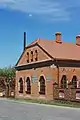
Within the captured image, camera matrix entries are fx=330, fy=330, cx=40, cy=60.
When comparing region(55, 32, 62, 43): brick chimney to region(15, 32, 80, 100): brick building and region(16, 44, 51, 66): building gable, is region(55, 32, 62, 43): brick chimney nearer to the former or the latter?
region(15, 32, 80, 100): brick building

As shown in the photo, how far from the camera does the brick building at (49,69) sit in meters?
40.3

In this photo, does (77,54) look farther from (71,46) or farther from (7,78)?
(7,78)

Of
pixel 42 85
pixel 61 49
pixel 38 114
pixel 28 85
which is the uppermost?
pixel 61 49

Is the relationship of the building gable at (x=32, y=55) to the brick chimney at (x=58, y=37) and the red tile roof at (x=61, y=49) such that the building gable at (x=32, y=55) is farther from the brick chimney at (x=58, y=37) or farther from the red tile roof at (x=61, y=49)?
the brick chimney at (x=58, y=37)

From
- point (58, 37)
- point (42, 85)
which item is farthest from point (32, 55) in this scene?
point (42, 85)

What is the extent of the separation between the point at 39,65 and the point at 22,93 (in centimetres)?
713

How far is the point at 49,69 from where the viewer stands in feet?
134

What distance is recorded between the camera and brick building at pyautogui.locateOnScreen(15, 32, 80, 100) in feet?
132

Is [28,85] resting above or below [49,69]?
below

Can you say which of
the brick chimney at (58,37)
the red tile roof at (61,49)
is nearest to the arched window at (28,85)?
the red tile roof at (61,49)

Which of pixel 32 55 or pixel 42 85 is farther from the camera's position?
pixel 32 55

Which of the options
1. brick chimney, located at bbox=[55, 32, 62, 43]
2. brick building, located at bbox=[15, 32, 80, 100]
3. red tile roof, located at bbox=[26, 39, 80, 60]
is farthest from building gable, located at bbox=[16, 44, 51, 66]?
brick chimney, located at bbox=[55, 32, 62, 43]

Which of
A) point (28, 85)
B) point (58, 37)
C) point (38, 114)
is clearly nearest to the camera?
point (38, 114)

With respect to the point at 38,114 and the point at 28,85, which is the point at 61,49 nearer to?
the point at 28,85
